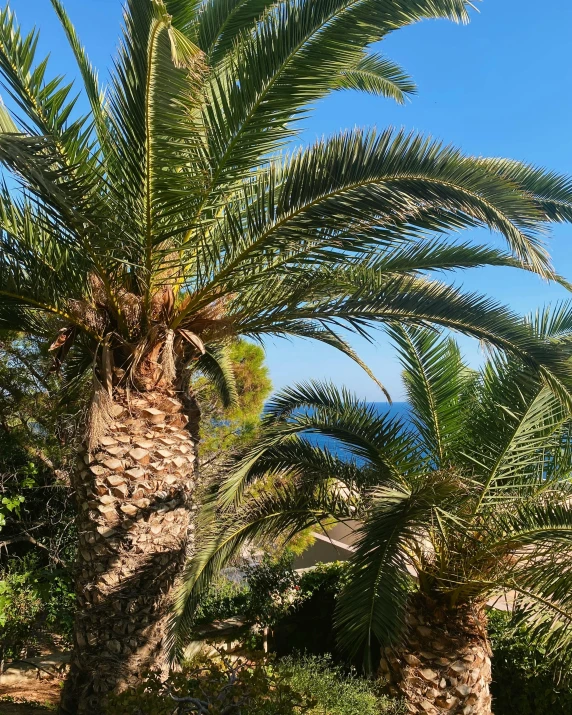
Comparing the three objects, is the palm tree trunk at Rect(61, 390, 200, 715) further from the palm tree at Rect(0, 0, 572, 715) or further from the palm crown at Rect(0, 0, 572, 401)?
the palm crown at Rect(0, 0, 572, 401)

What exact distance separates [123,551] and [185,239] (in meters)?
2.49

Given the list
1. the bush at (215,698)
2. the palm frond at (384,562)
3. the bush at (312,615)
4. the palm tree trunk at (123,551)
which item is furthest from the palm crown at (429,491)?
the bush at (312,615)

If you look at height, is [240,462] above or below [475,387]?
below

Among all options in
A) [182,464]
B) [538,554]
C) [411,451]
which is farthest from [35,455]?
[538,554]

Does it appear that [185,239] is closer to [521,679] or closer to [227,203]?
[227,203]

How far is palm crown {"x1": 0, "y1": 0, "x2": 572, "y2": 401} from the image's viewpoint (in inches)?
153

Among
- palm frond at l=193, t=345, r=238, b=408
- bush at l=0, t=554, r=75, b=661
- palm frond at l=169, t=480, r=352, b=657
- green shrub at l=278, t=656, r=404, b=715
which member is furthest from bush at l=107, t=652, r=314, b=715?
palm frond at l=193, t=345, r=238, b=408

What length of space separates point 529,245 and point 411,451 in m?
2.96

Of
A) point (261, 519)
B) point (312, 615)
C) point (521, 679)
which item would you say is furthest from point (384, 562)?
point (312, 615)

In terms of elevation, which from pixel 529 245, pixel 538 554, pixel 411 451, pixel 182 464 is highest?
pixel 529 245

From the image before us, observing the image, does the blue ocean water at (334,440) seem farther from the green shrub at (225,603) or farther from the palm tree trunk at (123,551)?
the green shrub at (225,603)

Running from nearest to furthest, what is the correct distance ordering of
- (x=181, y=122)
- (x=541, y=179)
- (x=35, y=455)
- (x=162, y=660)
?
(x=181, y=122) → (x=162, y=660) → (x=541, y=179) → (x=35, y=455)

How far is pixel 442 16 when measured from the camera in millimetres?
4090

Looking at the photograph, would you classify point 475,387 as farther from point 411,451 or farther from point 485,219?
point 485,219
